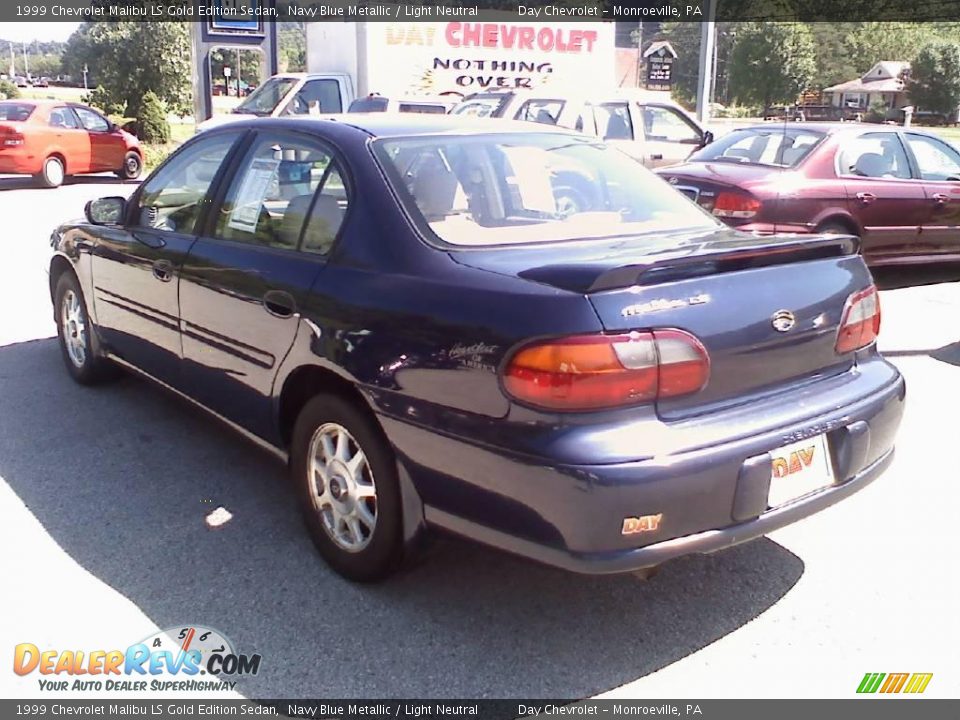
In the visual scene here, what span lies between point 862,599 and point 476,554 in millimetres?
1391

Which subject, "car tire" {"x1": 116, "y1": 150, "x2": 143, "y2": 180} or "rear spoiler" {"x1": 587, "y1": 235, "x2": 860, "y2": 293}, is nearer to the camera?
"rear spoiler" {"x1": 587, "y1": 235, "x2": 860, "y2": 293}

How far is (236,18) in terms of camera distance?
21.4 metres

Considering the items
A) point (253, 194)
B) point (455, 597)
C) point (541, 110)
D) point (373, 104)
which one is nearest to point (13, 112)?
point (373, 104)

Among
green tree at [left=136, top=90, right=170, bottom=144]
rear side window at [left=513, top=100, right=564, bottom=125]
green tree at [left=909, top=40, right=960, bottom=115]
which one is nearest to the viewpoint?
rear side window at [left=513, top=100, right=564, bottom=125]

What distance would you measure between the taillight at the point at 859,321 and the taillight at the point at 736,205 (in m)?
Answer: 4.32

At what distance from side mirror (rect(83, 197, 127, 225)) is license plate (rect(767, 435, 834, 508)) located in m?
3.55

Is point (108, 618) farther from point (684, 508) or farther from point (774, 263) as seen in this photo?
point (774, 263)

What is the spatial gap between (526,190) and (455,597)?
1.58 meters

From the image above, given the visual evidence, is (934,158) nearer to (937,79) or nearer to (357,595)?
(357,595)

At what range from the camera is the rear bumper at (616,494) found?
8.34ft

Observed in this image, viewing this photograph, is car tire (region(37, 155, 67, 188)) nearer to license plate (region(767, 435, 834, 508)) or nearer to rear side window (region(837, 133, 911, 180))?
rear side window (region(837, 133, 911, 180))

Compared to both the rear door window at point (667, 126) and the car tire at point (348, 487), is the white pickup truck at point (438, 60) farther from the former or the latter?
the car tire at point (348, 487)

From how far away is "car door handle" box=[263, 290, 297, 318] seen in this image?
338 centimetres

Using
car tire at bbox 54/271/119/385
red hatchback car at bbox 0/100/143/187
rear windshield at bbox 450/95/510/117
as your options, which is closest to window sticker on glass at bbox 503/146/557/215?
car tire at bbox 54/271/119/385
